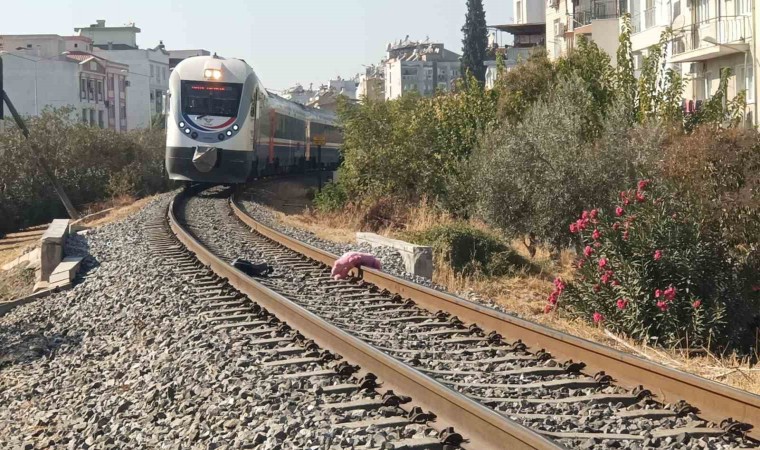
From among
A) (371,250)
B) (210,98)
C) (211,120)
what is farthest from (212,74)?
(371,250)

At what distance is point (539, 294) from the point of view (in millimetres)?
15633

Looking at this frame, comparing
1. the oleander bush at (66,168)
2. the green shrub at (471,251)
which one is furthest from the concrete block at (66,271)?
the oleander bush at (66,168)

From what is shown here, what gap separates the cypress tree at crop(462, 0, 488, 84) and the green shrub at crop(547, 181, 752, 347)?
81611 millimetres

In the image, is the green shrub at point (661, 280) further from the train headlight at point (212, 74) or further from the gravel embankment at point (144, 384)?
the train headlight at point (212, 74)

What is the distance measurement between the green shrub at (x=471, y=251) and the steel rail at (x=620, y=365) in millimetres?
5695

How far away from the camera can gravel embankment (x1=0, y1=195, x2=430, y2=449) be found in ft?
21.5

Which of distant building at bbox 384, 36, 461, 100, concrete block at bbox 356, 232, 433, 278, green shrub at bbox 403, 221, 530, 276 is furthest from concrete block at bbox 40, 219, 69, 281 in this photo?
distant building at bbox 384, 36, 461, 100

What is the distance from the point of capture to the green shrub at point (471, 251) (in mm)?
17312

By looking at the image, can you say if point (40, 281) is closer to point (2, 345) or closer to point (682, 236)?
point (2, 345)

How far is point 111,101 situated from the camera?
292 ft

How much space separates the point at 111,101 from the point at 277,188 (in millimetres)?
55225

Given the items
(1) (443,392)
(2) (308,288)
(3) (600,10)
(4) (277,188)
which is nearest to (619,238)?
(2) (308,288)

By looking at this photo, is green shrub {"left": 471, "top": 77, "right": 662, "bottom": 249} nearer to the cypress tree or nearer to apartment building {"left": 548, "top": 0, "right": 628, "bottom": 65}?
apartment building {"left": 548, "top": 0, "right": 628, "bottom": 65}

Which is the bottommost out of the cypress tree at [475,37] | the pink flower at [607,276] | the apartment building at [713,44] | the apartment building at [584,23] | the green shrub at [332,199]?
the pink flower at [607,276]
